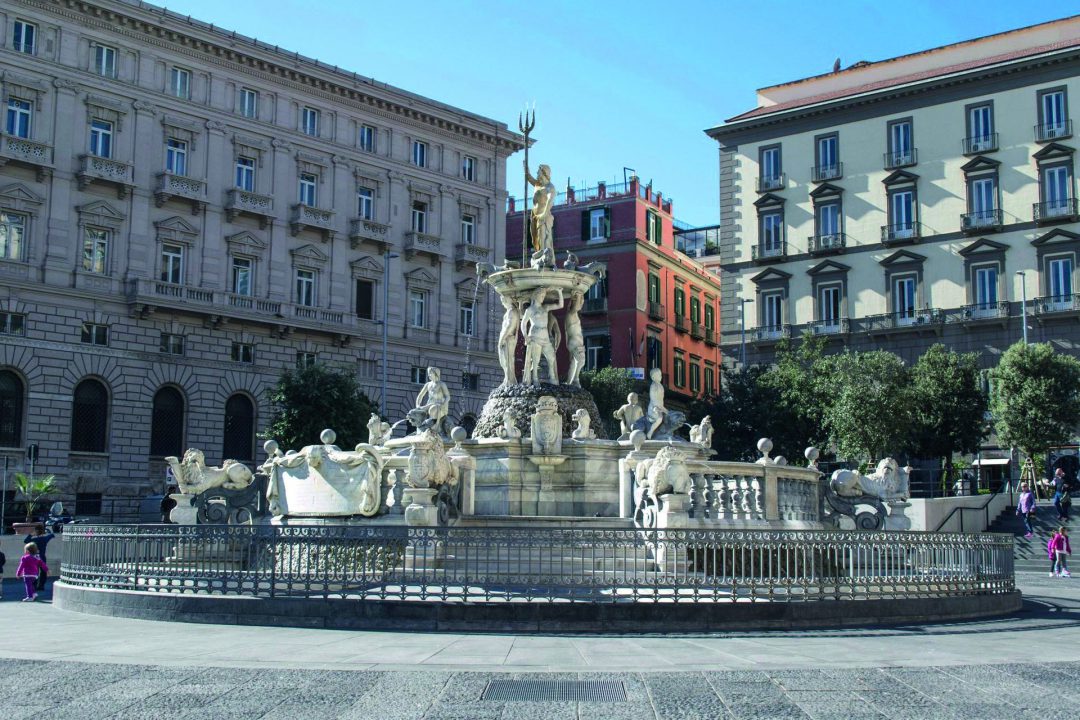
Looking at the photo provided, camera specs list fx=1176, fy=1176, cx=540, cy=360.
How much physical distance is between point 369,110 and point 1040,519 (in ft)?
115

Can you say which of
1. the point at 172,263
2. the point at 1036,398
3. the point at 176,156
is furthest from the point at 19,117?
the point at 1036,398

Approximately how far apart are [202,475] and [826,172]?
40267 millimetres

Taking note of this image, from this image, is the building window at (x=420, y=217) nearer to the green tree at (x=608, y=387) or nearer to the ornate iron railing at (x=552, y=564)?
the green tree at (x=608, y=387)

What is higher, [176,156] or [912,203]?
[176,156]

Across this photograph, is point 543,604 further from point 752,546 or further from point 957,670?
point 957,670

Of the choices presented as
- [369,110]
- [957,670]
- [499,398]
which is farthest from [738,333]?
[957,670]

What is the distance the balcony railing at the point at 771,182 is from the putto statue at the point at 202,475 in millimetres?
39684

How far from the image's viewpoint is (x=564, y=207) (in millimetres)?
67312

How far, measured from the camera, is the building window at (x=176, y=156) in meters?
47.7

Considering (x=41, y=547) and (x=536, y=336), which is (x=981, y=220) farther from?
(x=41, y=547)

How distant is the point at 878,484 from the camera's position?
67.7ft

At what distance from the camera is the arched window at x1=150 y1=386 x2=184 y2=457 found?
4609 cm

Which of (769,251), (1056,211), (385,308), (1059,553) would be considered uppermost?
(1056,211)

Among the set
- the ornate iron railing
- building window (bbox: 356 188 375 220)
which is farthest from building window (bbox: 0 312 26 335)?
the ornate iron railing
